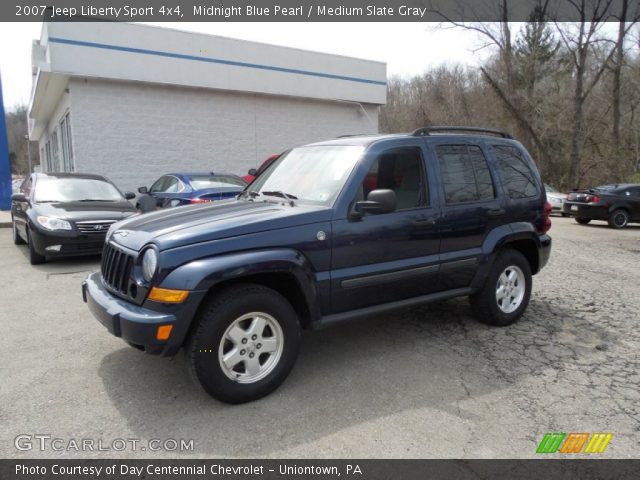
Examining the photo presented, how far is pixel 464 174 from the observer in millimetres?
4438

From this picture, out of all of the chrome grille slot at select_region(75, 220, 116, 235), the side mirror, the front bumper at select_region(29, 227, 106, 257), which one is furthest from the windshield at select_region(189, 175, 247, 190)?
the side mirror

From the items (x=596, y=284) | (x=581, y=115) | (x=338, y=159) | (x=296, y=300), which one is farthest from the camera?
(x=581, y=115)

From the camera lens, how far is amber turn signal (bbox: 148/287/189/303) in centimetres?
294

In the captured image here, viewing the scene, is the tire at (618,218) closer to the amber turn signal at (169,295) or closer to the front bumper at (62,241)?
the front bumper at (62,241)

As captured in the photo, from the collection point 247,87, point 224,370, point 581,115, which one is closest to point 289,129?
point 247,87

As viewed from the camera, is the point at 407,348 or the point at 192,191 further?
the point at 192,191

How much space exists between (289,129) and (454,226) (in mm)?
15539

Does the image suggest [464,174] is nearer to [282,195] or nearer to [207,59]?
[282,195]

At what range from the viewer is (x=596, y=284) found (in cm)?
672

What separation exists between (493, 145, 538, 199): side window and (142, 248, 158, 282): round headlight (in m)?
3.52

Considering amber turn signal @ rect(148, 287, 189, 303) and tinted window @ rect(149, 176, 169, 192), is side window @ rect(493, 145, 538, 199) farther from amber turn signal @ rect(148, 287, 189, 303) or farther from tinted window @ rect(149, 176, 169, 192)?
tinted window @ rect(149, 176, 169, 192)

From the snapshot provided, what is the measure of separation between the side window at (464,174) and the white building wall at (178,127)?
44.0ft
